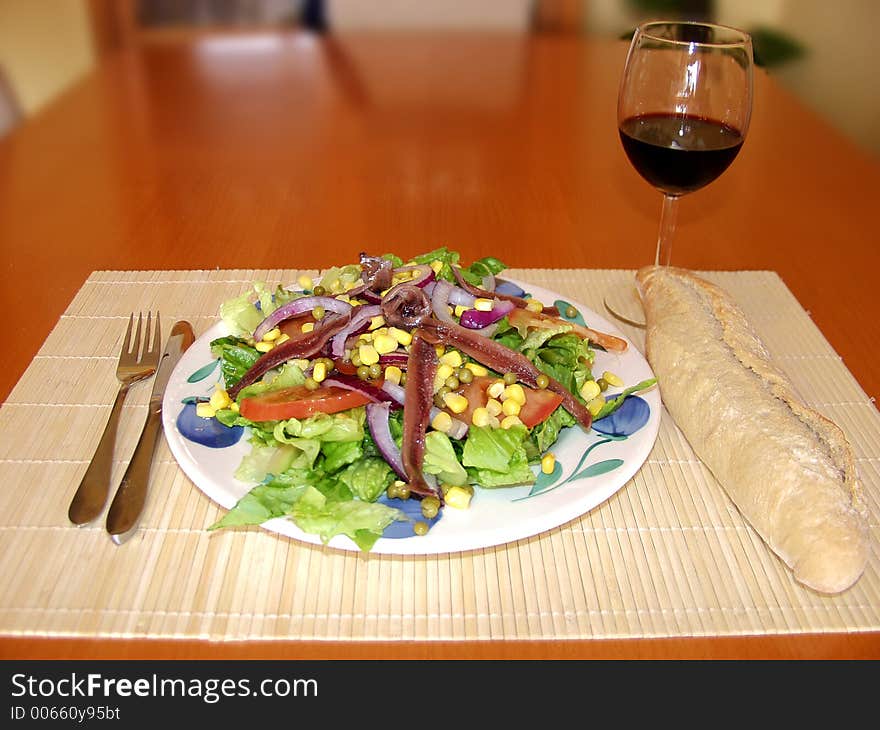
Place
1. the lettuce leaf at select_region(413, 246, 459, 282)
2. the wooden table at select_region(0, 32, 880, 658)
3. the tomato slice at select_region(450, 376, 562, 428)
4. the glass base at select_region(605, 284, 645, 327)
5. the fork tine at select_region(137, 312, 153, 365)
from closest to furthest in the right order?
1. the tomato slice at select_region(450, 376, 562, 428)
2. the lettuce leaf at select_region(413, 246, 459, 282)
3. the fork tine at select_region(137, 312, 153, 365)
4. the glass base at select_region(605, 284, 645, 327)
5. the wooden table at select_region(0, 32, 880, 658)

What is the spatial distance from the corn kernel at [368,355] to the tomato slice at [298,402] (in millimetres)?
73

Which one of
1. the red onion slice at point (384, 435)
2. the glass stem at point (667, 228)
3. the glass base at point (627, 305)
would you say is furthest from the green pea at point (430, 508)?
the glass stem at point (667, 228)

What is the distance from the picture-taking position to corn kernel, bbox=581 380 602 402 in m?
1.62

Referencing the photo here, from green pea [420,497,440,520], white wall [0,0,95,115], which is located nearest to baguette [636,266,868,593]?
green pea [420,497,440,520]

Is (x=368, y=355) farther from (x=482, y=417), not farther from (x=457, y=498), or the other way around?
(x=457, y=498)

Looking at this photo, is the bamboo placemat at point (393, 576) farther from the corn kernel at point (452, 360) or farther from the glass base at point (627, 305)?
the glass base at point (627, 305)

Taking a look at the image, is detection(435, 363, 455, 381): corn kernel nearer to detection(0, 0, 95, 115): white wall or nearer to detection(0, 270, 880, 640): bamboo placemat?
detection(0, 270, 880, 640): bamboo placemat

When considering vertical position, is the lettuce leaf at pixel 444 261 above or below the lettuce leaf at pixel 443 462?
above

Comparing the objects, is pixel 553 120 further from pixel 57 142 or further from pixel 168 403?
pixel 168 403

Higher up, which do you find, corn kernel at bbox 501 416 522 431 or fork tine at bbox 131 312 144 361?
corn kernel at bbox 501 416 522 431

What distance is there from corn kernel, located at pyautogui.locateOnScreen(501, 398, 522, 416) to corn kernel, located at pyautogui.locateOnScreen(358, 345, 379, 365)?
0.26 metres

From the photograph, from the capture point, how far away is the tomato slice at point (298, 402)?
148 centimetres

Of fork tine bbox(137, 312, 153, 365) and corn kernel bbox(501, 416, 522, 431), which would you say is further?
fork tine bbox(137, 312, 153, 365)

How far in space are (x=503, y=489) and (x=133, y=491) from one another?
0.67 m
